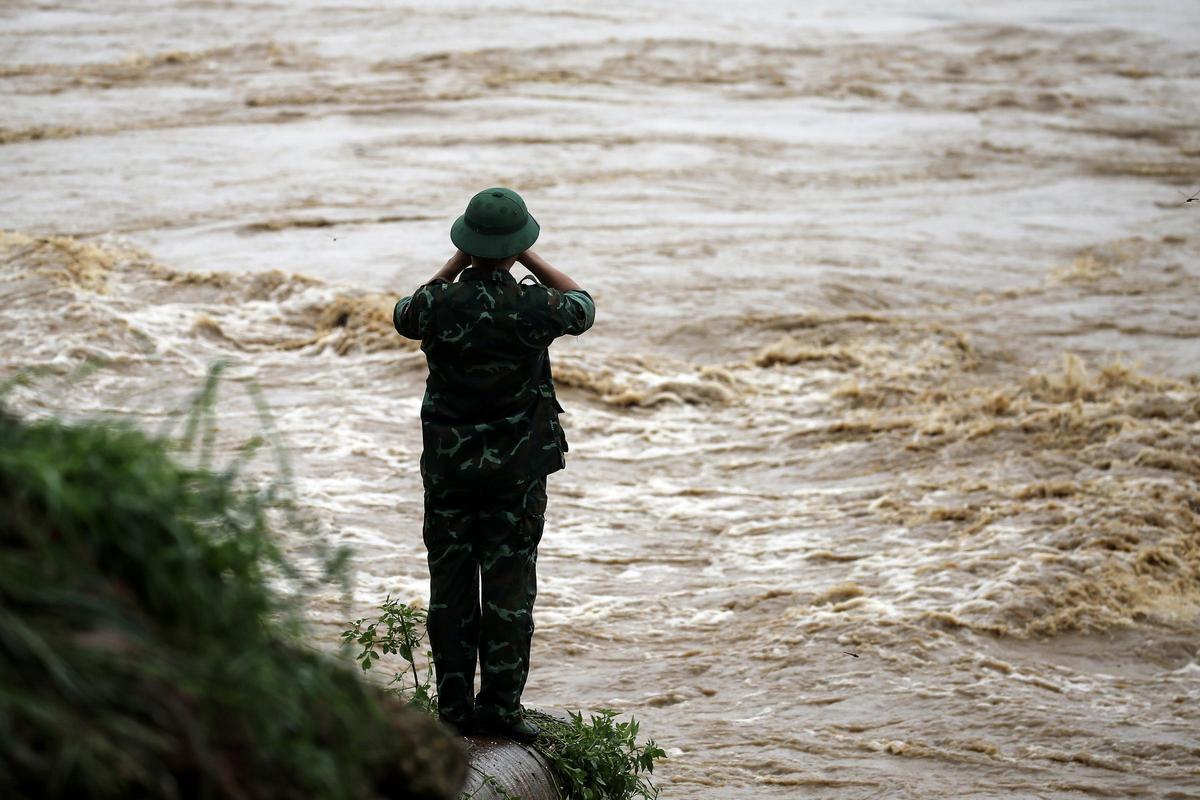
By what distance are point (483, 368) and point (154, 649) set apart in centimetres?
217

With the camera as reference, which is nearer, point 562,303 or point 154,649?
point 154,649

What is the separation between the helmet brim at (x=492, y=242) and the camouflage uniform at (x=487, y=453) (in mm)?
88

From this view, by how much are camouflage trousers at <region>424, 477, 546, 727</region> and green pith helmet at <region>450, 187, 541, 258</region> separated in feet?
2.09

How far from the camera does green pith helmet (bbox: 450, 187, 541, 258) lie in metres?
3.81

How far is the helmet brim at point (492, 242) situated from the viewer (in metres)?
3.80

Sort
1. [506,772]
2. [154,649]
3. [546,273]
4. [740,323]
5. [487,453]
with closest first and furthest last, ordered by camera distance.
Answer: [154,649] < [487,453] < [506,772] < [546,273] < [740,323]

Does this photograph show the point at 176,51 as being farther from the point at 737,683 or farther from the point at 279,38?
the point at 737,683

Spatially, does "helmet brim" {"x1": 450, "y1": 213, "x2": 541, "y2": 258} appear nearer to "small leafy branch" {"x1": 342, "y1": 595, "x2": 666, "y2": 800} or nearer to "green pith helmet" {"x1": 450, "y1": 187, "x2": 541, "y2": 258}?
"green pith helmet" {"x1": 450, "y1": 187, "x2": 541, "y2": 258}

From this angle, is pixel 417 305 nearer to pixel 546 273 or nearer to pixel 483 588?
pixel 546 273

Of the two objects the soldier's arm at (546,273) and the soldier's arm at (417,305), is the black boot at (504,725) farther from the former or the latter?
the soldier's arm at (546,273)

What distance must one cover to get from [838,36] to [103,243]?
17.0 metres

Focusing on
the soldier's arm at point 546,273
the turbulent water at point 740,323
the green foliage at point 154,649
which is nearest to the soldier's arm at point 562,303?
the soldier's arm at point 546,273

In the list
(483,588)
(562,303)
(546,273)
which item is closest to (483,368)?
(562,303)

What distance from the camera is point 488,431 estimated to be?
12.6 feet
